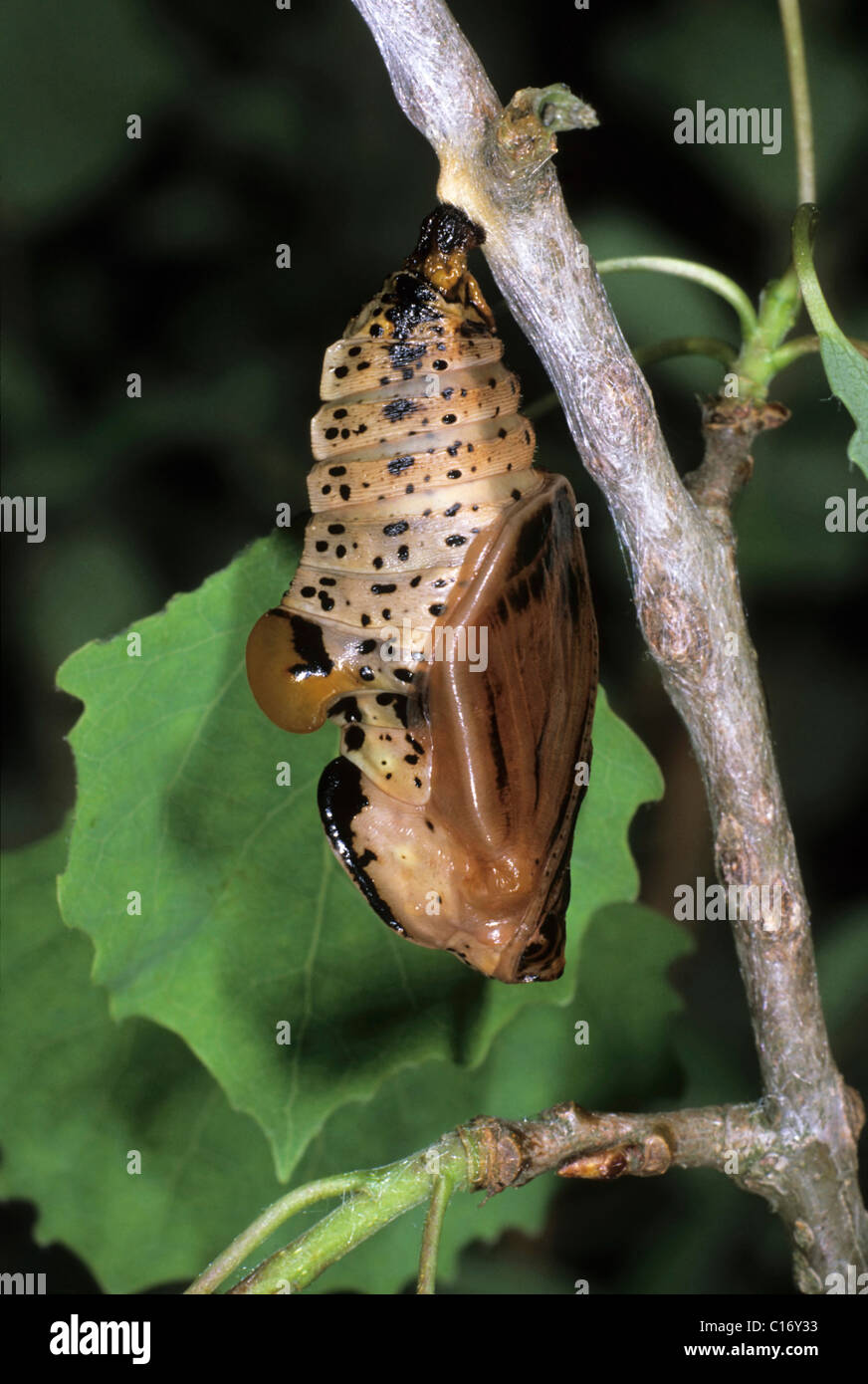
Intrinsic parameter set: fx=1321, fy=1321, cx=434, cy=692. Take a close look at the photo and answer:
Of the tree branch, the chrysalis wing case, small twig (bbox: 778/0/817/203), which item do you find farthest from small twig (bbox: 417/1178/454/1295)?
small twig (bbox: 778/0/817/203)

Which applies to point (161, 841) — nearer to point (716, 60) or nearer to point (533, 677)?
point (533, 677)

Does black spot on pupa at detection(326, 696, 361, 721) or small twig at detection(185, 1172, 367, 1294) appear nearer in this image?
small twig at detection(185, 1172, 367, 1294)

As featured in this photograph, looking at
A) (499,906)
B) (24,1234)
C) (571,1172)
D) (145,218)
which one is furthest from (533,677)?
(24,1234)

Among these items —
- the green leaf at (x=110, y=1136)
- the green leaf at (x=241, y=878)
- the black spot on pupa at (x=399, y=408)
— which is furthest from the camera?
the green leaf at (x=110, y=1136)

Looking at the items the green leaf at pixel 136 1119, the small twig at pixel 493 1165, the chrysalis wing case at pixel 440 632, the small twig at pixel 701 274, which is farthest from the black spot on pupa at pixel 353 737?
the green leaf at pixel 136 1119

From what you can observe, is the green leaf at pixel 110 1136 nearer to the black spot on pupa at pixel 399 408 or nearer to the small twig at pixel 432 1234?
the small twig at pixel 432 1234

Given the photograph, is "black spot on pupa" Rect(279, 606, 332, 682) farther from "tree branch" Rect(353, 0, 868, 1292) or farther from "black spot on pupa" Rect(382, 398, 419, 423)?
"tree branch" Rect(353, 0, 868, 1292)

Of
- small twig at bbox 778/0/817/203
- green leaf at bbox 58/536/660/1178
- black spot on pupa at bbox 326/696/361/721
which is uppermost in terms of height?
small twig at bbox 778/0/817/203

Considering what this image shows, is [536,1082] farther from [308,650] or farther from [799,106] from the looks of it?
[799,106]
